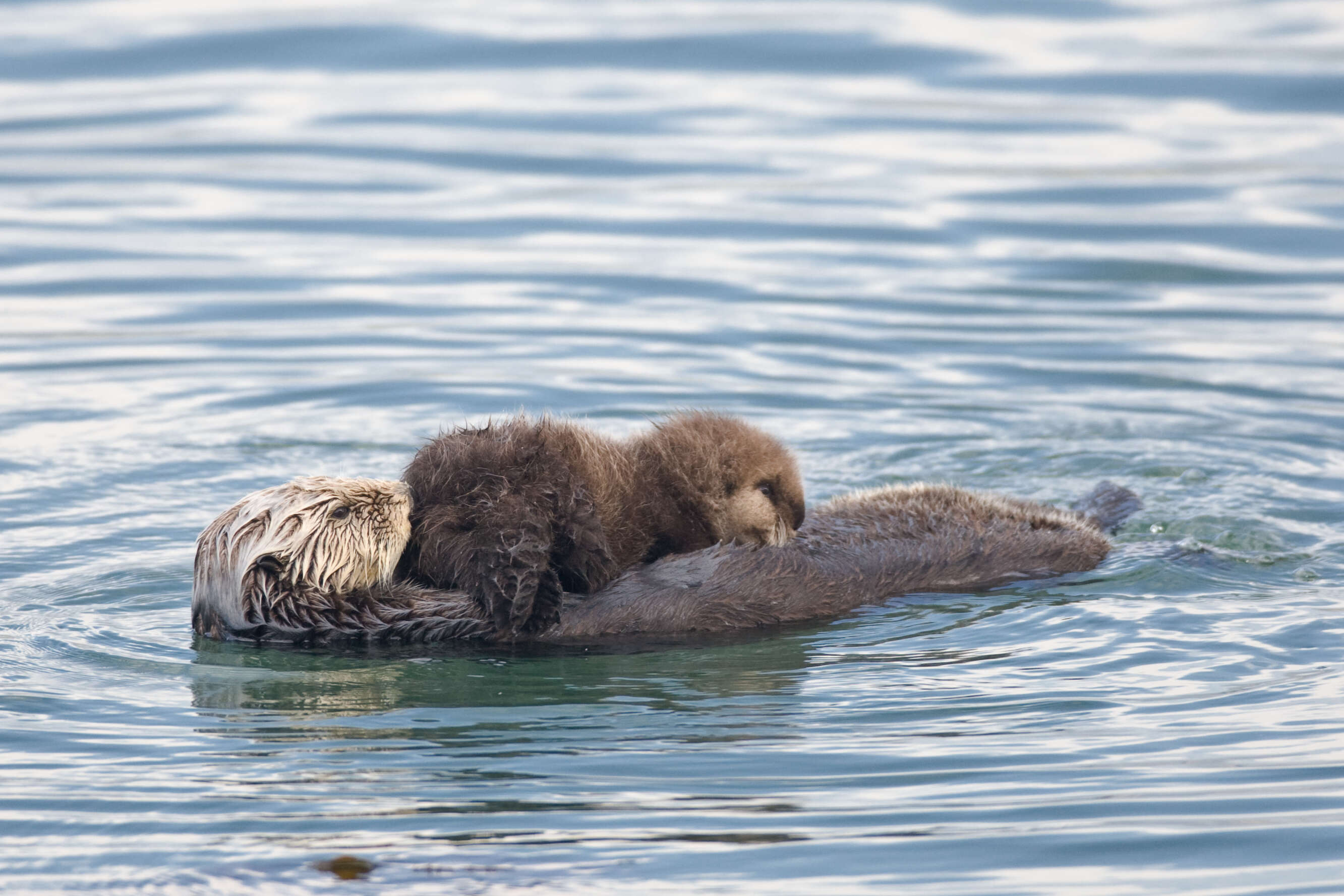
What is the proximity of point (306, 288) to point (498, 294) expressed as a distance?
1306 mm

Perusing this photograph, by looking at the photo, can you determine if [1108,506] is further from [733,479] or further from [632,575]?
[632,575]

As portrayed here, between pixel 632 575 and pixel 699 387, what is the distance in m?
3.88

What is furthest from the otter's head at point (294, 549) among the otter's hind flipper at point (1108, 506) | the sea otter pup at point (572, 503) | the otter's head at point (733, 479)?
the otter's hind flipper at point (1108, 506)

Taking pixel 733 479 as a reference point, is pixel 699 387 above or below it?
below

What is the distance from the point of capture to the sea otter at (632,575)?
507 cm

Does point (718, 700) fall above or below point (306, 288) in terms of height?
below

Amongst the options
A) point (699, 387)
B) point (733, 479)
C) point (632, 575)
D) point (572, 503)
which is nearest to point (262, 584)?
point (572, 503)

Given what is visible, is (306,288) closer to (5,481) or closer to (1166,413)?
(5,481)

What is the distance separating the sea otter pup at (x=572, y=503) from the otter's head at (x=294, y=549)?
0.44 feet

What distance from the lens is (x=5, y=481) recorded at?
7277 millimetres

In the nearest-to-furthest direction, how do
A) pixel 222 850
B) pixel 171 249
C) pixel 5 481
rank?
pixel 222 850 → pixel 5 481 → pixel 171 249

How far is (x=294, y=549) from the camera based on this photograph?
5.02 meters

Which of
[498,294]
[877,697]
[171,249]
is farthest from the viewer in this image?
[171,249]

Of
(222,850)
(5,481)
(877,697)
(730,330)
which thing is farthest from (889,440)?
(222,850)
